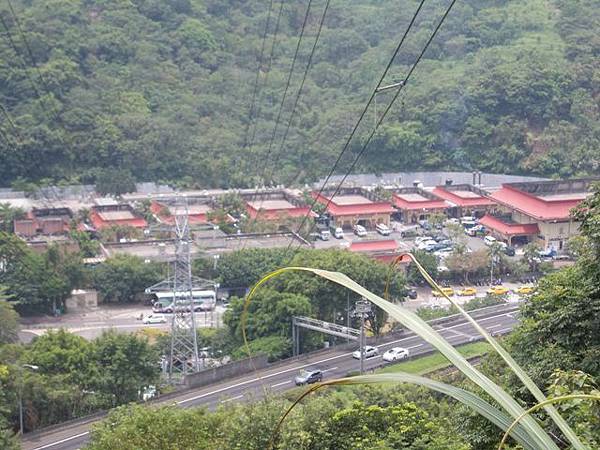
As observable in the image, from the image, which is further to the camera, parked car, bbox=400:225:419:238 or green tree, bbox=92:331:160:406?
parked car, bbox=400:225:419:238

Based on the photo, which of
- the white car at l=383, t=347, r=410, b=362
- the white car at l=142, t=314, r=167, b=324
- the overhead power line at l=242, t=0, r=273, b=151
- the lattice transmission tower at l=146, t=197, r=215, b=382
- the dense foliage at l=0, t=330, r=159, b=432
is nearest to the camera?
the dense foliage at l=0, t=330, r=159, b=432

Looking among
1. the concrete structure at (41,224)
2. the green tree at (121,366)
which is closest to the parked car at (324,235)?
the concrete structure at (41,224)

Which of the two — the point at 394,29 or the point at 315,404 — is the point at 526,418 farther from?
the point at 394,29

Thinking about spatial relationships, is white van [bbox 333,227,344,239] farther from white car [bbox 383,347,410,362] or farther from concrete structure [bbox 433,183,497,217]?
white car [bbox 383,347,410,362]

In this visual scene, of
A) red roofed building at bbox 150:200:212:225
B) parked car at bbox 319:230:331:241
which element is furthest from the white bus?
parked car at bbox 319:230:331:241

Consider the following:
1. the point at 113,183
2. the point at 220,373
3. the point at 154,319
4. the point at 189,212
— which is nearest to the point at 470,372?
the point at 220,373

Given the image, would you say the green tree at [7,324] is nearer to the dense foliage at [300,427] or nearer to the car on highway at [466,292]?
the dense foliage at [300,427]

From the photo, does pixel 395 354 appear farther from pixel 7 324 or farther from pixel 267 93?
pixel 267 93
